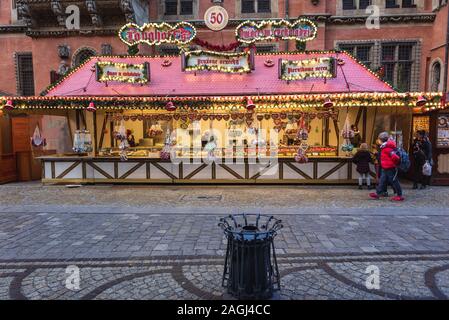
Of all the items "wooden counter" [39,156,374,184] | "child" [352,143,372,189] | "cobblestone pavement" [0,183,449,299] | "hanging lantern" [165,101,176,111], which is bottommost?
"cobblestone pavement" [0,183,449,299]

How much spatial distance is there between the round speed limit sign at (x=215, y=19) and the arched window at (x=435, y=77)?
1257cm

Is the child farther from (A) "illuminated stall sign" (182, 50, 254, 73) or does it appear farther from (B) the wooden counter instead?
(A) "illuminated stall sign" (182, 50, 254, 73)

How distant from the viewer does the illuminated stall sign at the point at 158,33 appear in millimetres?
14074

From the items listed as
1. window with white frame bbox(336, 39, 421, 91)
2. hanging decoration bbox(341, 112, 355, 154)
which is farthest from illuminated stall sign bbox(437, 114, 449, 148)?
window with white frame bbox(336, 39, 421, 91)

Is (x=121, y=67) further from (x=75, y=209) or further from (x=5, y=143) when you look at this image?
(x=75, y=209)

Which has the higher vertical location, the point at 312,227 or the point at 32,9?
the point at 32,9

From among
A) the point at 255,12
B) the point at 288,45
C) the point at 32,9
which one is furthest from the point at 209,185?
Result: the point at 32,9

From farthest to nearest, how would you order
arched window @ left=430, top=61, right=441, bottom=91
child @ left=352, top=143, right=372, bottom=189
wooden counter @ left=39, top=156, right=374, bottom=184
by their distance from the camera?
1. arched window @ left=430, top=61, right=441, bottom=91
2. wooden counter @ left=39, top=156, right=374, bottom=184
3. child @ left=352, top=143, right=372, bottom=189

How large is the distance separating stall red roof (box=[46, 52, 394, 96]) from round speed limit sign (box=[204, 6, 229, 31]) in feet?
7.56

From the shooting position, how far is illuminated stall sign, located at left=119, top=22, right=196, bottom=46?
14074 mm

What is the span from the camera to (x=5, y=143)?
12.9 meters

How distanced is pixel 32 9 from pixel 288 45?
1452 centimetres

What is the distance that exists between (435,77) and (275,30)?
435 inches

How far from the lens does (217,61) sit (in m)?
13.7
